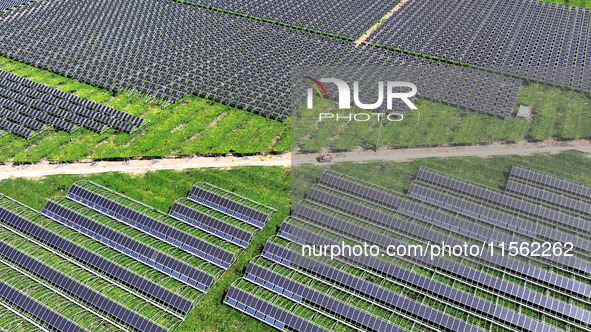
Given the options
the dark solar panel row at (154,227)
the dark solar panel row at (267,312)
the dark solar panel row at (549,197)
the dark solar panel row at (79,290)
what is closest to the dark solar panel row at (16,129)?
the dark solar panel row at (154,227)

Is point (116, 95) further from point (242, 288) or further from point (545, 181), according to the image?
point (545, 181)

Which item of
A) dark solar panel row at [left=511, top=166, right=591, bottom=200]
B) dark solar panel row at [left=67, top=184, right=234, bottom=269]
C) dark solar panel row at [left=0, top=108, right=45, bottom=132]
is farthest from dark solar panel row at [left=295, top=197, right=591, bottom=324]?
dark solar panel row at [left=0, top=108, right=45, bottom=132]

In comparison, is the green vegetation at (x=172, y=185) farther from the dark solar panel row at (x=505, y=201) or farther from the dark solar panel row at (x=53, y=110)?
the dark solar panel row at (x=505, y=201)

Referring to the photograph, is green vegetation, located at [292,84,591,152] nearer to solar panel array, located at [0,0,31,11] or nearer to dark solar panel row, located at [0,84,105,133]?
dark solar panel row, located at [0,84,105,133]

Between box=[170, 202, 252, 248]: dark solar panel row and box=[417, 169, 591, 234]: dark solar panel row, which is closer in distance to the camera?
box=[417, 169, 591, 234]: dark solar panel row

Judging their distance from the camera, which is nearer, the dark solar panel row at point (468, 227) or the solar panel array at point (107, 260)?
the solar panel array at point (107, 260)

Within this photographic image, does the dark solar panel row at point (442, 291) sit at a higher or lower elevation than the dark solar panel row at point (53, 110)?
lower

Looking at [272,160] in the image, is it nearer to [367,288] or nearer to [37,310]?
[367,288]

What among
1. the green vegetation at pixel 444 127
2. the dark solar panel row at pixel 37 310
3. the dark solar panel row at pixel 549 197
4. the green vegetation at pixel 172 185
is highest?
the green vegetation at pixel 444 127
